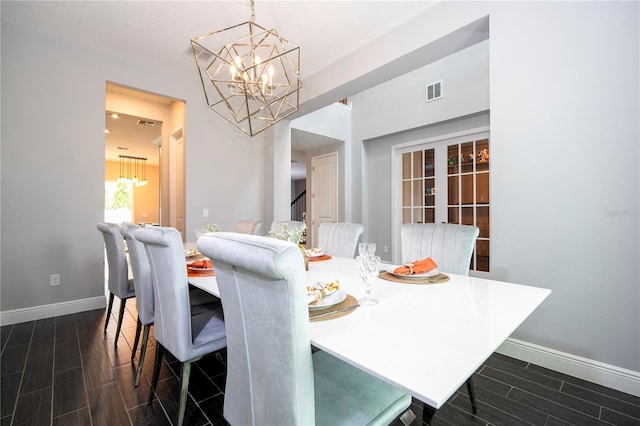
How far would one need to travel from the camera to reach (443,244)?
1837mm

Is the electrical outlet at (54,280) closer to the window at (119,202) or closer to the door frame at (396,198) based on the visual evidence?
the door frame at (396,198)

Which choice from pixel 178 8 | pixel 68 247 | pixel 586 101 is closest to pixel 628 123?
pixel 586 101

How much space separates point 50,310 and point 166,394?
212 centimetres

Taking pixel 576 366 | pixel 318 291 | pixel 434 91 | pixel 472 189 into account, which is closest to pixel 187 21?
pixel 318 291

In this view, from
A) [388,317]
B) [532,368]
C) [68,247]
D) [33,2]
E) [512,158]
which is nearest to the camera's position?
[388,317]

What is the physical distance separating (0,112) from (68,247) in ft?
4.36

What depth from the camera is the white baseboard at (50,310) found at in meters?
2.69

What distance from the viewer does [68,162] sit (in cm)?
298

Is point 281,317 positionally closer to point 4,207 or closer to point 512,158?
point 512,158

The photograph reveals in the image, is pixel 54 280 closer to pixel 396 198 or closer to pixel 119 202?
pixel 396 198

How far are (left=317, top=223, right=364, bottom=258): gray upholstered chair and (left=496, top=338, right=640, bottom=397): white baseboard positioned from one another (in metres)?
1.33

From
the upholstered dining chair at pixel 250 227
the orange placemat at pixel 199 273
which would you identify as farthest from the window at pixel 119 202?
the orange placemat at pixel 199 273

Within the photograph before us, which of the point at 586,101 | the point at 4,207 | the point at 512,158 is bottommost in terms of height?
the point at 4,207

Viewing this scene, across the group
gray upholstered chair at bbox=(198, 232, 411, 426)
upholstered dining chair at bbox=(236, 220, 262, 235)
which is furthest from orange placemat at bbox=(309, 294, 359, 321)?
upholstered dining chair at bbox=(236, 220, 262, 235)
